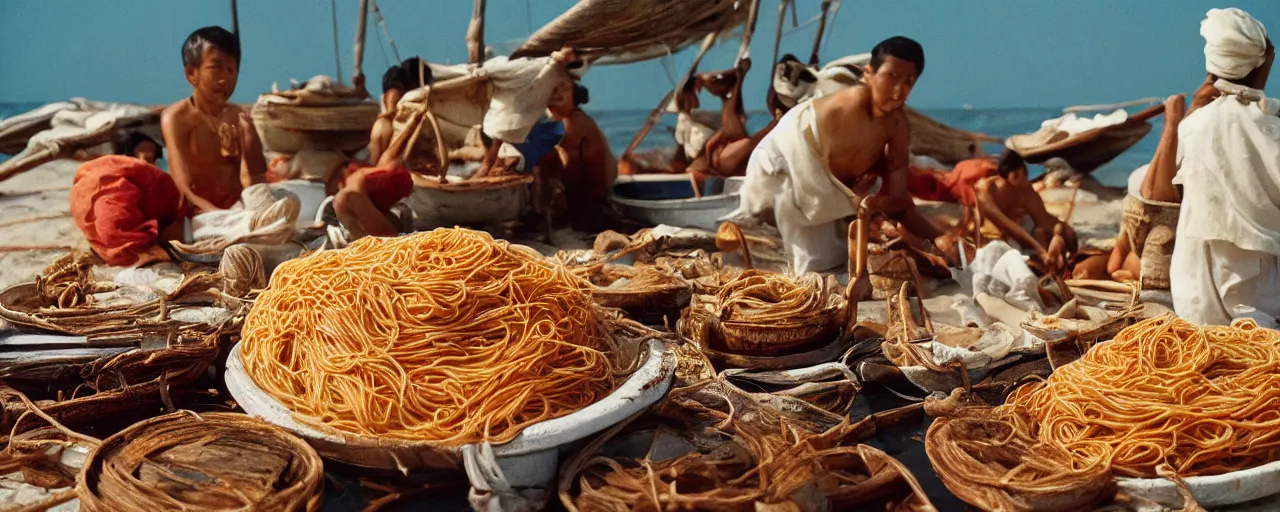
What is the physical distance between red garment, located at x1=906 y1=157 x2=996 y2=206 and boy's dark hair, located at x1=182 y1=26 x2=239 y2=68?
405 centimetres

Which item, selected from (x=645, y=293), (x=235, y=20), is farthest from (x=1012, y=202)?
(x=235, y=20)

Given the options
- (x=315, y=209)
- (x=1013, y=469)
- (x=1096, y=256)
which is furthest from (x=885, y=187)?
(x=315, y=209)

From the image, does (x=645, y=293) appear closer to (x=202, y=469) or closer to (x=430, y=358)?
(x=430, y=358)

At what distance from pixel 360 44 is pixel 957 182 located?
5131 millimetres

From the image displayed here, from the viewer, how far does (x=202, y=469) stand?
2324 millimetres

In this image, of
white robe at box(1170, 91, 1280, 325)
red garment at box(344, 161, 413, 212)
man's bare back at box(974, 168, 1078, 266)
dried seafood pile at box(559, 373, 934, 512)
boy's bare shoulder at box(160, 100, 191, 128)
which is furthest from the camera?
man's bare back at box(974, 168, 1078, 266)

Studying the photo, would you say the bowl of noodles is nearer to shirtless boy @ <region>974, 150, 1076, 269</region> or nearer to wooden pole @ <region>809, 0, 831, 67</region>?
shirtless boy @ <region>974, 150, 1076, 269</region>

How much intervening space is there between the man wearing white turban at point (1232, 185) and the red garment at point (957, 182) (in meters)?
2.21

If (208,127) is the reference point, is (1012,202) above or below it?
below

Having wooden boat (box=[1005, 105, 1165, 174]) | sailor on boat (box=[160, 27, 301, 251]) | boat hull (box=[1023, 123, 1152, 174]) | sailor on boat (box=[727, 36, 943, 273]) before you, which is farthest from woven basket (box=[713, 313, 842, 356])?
boat hull (box=[1023, 123, 1152, 174])

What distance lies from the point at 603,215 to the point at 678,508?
4673 millimetres

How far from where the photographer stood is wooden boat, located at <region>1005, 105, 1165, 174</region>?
843 centimetres

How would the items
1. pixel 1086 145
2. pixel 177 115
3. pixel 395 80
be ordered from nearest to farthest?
pixel 177 115 < pixel 395 80 < pixel 1086 145

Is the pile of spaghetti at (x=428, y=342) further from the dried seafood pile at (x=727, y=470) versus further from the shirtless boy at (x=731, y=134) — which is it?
the shirtless boy at (x=731, y=134)
